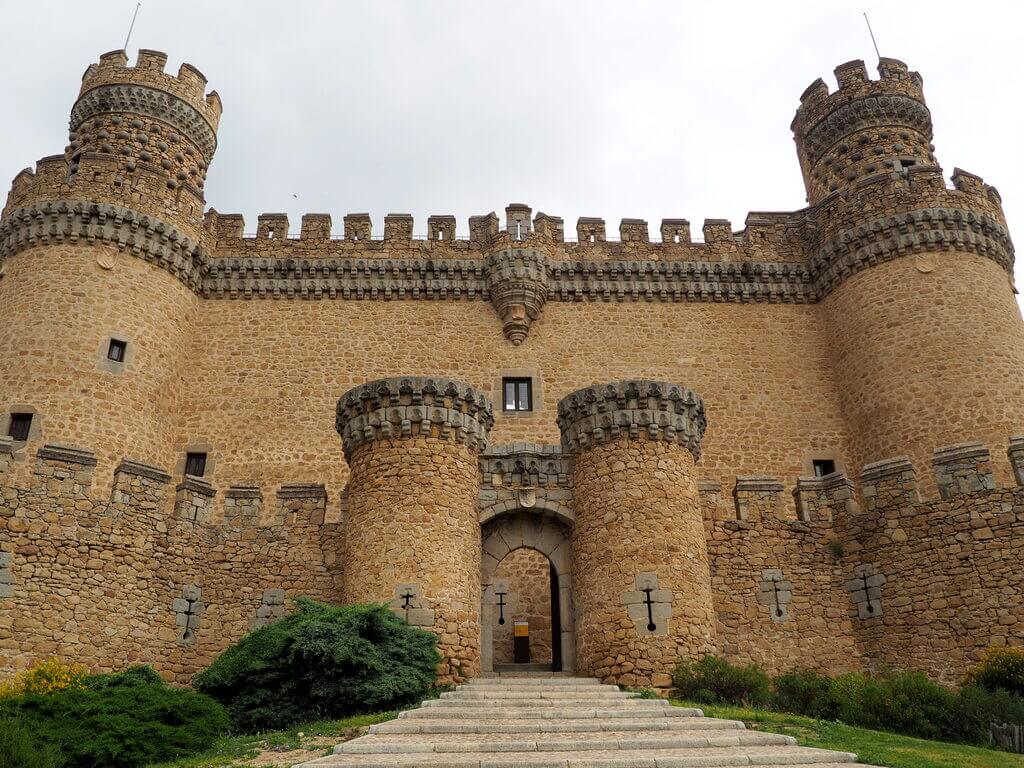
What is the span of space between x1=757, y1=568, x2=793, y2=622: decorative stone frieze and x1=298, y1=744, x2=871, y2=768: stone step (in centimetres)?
554

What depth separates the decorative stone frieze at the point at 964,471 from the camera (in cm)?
1303

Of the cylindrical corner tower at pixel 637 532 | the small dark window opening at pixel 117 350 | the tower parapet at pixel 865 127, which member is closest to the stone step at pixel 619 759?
the cylindrical corner tower at pixel 637 532

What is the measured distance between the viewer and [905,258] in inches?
783

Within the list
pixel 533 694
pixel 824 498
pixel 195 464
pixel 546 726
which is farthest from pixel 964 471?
pixel 195 464

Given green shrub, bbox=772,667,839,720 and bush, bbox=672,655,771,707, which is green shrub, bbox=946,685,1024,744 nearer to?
green shrub, bbox=772,667,839,720

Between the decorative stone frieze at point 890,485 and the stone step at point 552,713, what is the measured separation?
6011mm

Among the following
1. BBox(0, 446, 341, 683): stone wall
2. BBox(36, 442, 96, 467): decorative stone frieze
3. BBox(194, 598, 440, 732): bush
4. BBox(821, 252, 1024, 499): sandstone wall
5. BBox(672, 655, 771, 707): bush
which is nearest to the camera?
BBox(194, 598, 440, 732): bush

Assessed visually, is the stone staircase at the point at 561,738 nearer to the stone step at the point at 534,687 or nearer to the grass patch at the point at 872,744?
the stone step at the point at 534,687

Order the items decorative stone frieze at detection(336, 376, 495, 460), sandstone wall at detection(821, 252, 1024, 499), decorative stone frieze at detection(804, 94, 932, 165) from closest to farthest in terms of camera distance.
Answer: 1. decorative stone frieze at detection(336, 376, 495, 460)
2. sandstone wall at detection(821, 252, 1024, 499)
3. decorative stone frieze at detection(804, 94, 932, 165)

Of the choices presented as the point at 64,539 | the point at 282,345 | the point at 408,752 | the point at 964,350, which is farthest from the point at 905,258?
the point at 64,539

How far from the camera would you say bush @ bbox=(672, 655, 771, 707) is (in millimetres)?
10914

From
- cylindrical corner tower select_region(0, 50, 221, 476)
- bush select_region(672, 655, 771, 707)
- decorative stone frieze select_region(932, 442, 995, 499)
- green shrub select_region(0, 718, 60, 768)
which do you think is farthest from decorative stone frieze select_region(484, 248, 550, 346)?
green shrub select_region(0, 718, 60, 768)

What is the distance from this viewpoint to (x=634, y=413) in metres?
13.1

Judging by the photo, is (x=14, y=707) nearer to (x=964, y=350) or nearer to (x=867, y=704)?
(x=867, y=704)
